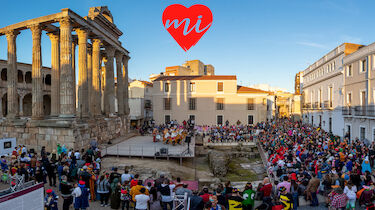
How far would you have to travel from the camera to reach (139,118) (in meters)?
37.8

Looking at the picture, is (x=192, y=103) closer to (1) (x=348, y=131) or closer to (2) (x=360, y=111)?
(1) (x=348, y=131)

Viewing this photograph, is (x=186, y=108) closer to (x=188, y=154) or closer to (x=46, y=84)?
(x=188, y=154)

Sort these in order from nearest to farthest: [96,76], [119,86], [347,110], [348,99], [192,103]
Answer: [347,110], [348,99], [96,76], [119,86], [192,103]

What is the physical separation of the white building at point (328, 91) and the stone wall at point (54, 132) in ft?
74.3

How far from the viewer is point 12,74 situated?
786 inches

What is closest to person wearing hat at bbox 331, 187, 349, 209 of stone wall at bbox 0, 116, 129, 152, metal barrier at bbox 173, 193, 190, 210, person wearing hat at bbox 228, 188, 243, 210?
person wearing hat at bbox 228, 188, 243, 210

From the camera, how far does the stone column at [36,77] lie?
17.8m

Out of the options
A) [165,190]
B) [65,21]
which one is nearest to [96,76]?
[65,21]

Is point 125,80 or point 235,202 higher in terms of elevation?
point 125,80

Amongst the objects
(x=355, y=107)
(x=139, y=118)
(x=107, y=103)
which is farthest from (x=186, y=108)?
(x=355, y=107)

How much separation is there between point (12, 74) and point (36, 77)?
3.94m

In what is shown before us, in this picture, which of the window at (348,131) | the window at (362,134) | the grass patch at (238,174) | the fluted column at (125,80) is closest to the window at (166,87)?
the fluted column at (125,80)

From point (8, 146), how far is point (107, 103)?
1170 cm

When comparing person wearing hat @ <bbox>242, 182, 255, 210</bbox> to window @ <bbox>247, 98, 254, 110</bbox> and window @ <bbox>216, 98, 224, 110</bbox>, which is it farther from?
window @ <bbox>247, 98, 254, 110</bbox>
